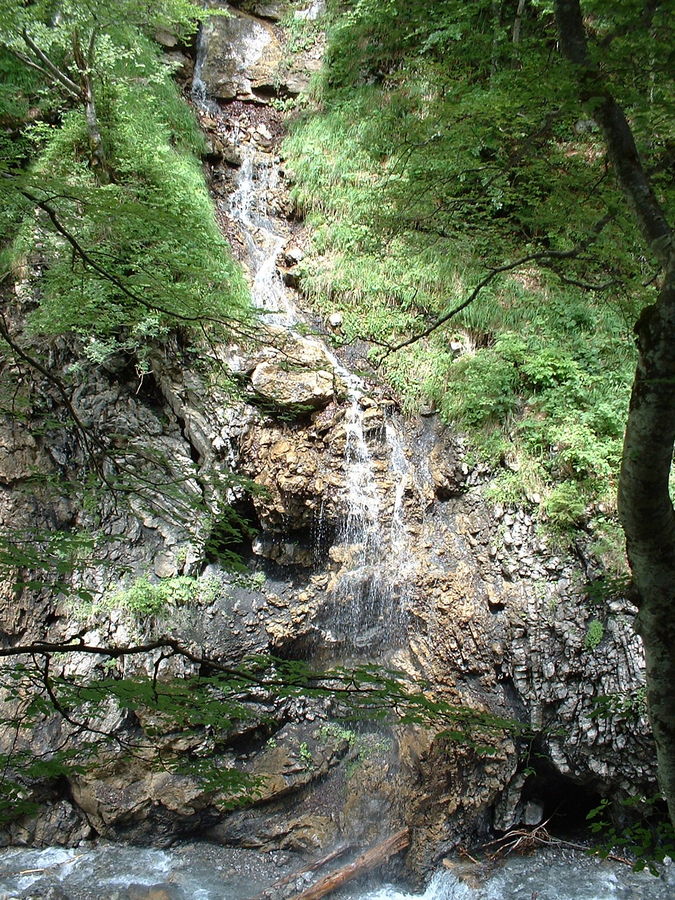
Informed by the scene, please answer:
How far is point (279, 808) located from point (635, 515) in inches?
200

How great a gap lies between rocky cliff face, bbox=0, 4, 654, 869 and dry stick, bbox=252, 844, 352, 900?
14 cm

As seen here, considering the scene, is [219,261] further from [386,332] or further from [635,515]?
[635,515]

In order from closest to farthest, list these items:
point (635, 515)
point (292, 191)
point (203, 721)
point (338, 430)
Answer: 1. point (635, 515)
2. point (203, 721)
3. point (338, 430)
4. point (292, 191)

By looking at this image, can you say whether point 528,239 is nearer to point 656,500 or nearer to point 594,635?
point 594,635

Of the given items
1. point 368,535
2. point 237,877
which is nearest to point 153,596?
point 368,535

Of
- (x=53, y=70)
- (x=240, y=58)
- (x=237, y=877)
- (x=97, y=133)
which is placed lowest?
(x=237, y=877)

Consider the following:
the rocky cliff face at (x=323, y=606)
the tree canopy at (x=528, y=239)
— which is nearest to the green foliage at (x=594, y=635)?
the rocky cliff face at (x=323, y=606)

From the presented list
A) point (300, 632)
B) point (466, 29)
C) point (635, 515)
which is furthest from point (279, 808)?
point (466, 29)

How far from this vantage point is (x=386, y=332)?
313 inches

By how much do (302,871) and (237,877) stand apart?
592 mm

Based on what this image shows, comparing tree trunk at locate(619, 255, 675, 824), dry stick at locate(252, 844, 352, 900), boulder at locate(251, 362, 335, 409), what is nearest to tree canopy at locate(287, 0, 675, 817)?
tree trunk at locate(619, 255, 675, 824)

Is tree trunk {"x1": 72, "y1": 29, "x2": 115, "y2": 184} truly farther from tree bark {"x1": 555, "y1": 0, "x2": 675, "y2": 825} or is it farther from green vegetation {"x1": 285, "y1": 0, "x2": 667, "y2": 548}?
tree bark {"x1": 555, "y1": 0, "x2": 675, "y2": 825}

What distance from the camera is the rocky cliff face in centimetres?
511

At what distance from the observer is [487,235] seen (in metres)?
6.68
